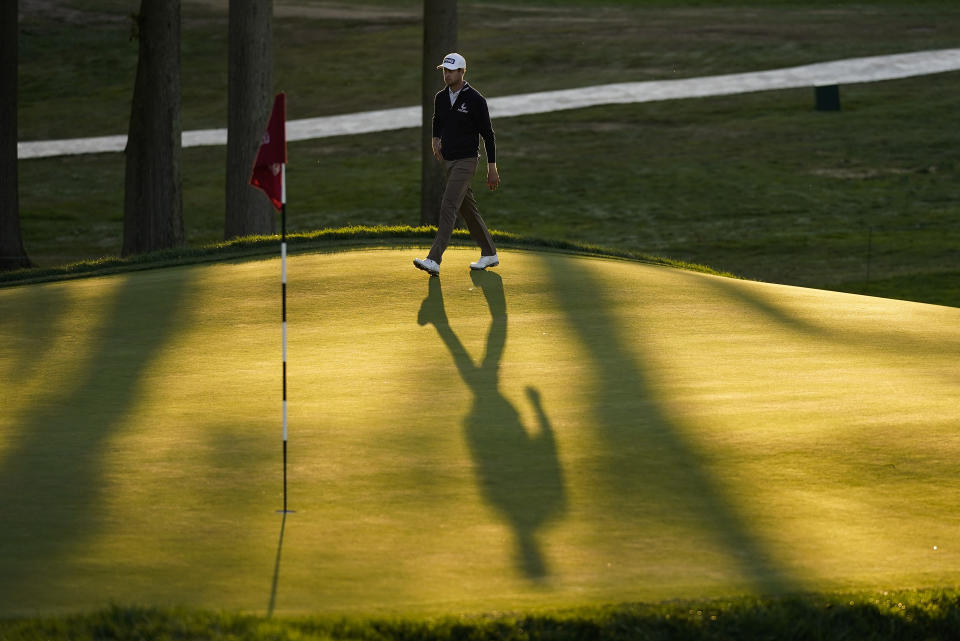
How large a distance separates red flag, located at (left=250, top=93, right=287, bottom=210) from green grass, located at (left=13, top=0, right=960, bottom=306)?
15394mm

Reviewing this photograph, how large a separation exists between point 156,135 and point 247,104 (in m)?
2.73

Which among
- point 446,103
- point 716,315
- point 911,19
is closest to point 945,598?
point 716,315

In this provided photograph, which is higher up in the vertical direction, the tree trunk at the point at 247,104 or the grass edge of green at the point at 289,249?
the tree trunk at the point at 247,104

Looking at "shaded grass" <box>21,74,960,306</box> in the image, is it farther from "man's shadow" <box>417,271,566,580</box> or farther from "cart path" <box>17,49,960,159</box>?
"man's shadow" <box>417,271,566,580</box>

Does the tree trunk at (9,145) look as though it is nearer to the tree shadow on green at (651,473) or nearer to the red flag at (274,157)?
the tree shadow on green at (651,473)

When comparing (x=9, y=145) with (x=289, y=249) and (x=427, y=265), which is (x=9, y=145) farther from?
(x=427, y=265)

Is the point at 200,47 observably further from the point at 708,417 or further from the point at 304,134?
the point at 708,417

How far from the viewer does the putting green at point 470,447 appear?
6383 mm

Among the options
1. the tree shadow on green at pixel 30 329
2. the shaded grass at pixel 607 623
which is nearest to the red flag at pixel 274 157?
the shaded grass at pixel 607 623

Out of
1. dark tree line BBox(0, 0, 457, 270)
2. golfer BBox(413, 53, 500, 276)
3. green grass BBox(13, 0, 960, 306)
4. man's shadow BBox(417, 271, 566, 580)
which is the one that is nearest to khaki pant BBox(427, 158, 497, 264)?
golfer BBox(413, 53, 500, 276)

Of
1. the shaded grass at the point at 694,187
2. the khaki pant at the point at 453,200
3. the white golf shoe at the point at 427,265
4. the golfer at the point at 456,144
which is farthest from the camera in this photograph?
the shaded grass at the point at 694,187

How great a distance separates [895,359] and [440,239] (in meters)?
4.60

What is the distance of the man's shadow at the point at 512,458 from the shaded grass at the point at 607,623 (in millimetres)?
577

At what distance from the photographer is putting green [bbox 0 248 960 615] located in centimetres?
638
